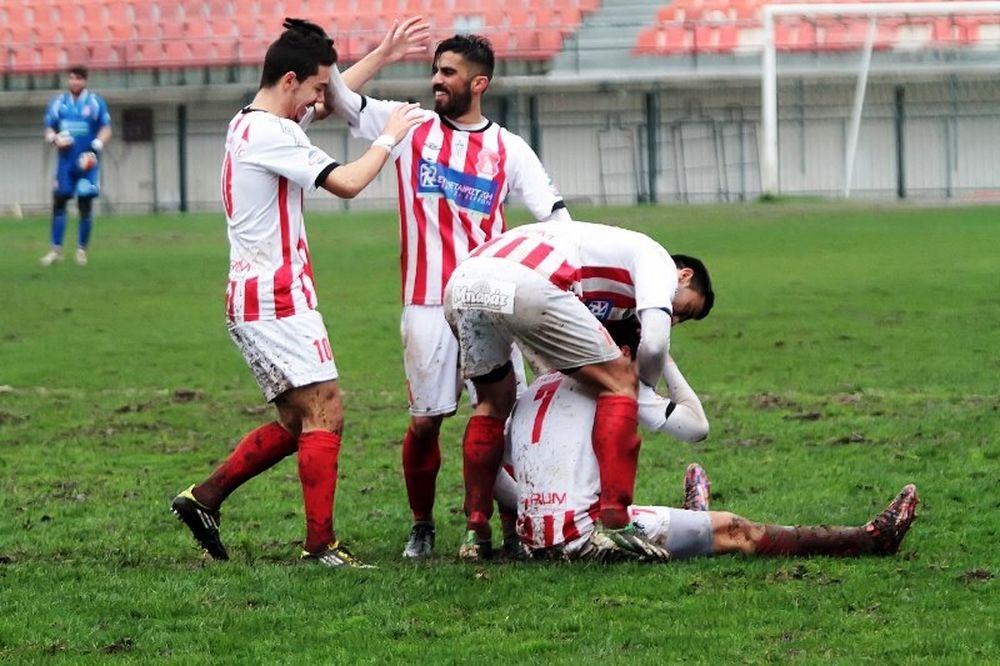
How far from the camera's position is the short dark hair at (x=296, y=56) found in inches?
260

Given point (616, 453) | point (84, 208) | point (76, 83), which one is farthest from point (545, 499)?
point (76, 83)

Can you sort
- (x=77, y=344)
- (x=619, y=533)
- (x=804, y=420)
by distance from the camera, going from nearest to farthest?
(x=619, y=533) < (x=804, y=420) < (x=77, y=344)

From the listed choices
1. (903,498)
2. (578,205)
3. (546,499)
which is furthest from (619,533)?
(578,205)

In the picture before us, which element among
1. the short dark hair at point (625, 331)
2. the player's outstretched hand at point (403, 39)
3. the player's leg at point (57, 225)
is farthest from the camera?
the player's leg at point (57, 225)

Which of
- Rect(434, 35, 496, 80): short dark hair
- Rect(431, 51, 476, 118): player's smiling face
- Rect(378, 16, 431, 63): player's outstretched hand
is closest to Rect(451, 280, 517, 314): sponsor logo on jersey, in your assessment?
Rect(431, 51, 476, 118): player's smiling face

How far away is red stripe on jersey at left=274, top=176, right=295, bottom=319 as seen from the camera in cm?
652

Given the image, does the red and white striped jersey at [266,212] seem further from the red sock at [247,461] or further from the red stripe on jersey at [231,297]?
the red sock at [247,461]

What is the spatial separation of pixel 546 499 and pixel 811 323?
8.58 metres

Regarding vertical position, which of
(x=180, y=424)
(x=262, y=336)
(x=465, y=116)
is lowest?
(x=180, y=424)

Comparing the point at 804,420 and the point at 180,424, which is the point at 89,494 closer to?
the point at 180,424

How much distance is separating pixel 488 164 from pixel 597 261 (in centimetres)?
90

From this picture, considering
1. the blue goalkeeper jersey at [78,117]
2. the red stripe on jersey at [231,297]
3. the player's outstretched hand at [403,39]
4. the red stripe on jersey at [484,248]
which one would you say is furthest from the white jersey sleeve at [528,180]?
the blue goalkeeper jersey at [78,117]

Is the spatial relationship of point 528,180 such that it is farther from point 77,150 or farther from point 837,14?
point 837,14

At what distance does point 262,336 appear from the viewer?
652cm
